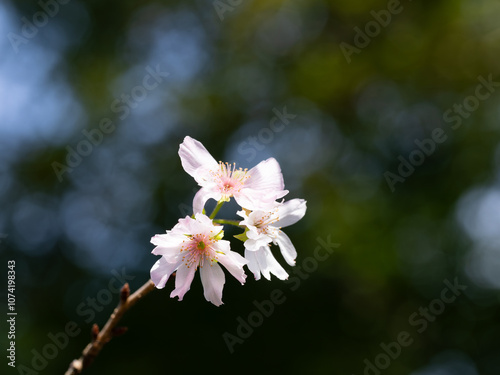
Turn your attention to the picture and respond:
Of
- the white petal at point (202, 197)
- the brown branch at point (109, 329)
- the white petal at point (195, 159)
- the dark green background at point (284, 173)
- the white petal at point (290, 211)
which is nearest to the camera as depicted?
the brown branch at point (109, 329)

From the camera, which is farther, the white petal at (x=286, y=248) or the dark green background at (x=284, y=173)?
the dark green background at (x=284, y=173)

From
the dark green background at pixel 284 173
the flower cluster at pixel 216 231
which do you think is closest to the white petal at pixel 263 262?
the flower cluster at pixel 216 231

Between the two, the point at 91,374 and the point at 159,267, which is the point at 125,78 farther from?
the point at 159,267

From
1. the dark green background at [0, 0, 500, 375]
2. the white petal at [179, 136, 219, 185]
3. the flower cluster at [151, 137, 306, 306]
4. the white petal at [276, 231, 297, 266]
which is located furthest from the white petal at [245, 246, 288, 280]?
the dark green background at [0, 0, 500, 375]

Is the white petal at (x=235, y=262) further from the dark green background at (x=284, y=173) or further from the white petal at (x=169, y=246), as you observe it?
the dark green background at (x=284, y=173)

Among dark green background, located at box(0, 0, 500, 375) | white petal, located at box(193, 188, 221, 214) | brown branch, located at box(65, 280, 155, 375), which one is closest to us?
brown branch, located at box(65, 280, 155, 375)

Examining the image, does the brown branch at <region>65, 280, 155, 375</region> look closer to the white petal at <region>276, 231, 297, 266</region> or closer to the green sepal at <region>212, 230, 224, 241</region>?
the green sepal at <region>212, 230, 224, 241</region>

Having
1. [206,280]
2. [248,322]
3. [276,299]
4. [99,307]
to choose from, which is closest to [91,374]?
[99,307]

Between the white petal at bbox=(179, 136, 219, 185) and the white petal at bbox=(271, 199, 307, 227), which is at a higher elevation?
the white petal at bbox=(179, 136, 219, 185)
